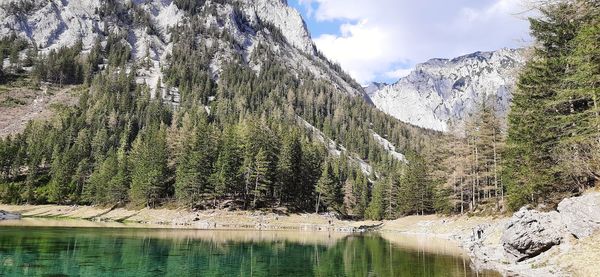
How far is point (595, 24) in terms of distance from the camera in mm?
21938

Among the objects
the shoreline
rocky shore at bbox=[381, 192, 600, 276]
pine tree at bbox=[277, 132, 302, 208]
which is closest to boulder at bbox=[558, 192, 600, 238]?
rocky shore at bbox=[381, 192, 600, 276]

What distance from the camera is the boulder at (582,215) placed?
21.0 meters

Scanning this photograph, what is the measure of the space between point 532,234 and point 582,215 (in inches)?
118

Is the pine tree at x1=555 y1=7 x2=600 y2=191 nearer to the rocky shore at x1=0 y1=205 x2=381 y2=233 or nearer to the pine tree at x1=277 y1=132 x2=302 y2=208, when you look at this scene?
the rocky shore at x1=0 y1=205 x2=381 y2=233

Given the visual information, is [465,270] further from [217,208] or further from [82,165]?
[82,165]

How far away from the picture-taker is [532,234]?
23891mm

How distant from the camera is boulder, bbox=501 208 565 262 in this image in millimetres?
23375

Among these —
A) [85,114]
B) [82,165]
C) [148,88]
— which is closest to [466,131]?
[82,165]

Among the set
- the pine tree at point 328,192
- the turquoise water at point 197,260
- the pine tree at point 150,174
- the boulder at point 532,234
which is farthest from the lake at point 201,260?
the pine tree at point 328,192

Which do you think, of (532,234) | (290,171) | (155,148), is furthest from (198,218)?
(532,234)

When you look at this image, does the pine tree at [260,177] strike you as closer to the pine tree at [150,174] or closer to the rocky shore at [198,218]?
the rocky shore at [198,218]

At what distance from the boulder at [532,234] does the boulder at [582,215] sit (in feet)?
2.39

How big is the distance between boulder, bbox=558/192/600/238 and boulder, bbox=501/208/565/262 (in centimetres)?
73

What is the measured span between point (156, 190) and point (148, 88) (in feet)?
335
